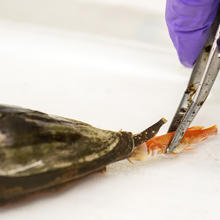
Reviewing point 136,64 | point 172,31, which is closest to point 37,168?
point 172,31

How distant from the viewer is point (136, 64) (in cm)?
254

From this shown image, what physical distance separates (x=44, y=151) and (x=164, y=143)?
2.13 feet

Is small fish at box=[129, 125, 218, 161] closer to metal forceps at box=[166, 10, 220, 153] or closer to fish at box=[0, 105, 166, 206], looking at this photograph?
metal forceps at box=[166, 10, 220, 153]

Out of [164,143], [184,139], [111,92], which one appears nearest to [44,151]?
[164,143]

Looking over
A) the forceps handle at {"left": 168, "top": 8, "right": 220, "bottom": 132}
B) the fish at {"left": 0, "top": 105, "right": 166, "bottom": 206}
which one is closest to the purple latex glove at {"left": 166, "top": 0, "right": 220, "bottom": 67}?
the forceps handle at {"left": 168, "top": 8, "right": 220, "bottom": 132}

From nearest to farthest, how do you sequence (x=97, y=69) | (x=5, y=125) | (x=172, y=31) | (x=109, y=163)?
(x=5, y=125)
(x=109, y=163)
(x=172, y=31)
(x=97, y=69)

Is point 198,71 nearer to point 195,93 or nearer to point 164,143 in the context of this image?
point 195,93

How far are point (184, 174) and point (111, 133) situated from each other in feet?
1.43

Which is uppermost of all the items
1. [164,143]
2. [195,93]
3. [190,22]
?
[190,22]

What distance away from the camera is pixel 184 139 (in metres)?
1.80

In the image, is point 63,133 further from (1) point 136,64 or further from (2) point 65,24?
(2) point 65,24

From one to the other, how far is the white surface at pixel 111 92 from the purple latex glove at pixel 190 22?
0.45m

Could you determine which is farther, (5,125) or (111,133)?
(111,133)

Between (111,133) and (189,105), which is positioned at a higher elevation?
(189,105)
